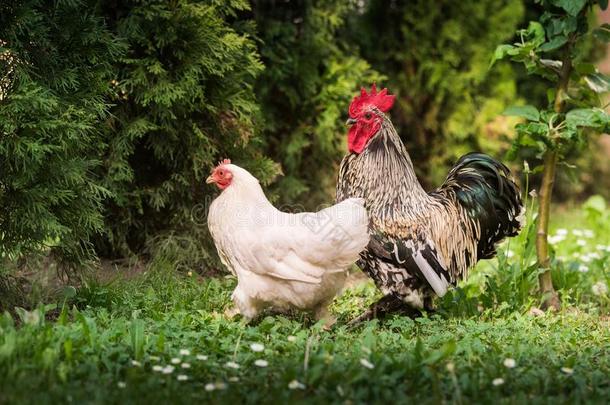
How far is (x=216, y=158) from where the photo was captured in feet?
21.1

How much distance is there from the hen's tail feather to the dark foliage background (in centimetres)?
179

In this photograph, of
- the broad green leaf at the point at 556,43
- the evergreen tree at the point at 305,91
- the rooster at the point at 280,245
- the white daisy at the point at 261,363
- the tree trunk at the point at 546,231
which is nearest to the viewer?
the white daisy at the point at 261,363

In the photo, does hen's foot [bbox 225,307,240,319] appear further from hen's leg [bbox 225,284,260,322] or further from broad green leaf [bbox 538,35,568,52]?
broad green leaf [bbox 538,35,568,52]

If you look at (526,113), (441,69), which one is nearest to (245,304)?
(526,113)

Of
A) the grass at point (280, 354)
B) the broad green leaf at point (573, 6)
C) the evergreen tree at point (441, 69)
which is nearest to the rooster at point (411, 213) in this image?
the grass at point (280, 354)

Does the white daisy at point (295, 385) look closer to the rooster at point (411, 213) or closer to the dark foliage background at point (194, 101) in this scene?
the rooster at point (411, 213)

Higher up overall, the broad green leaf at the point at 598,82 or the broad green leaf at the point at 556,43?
the broad green leaf at the point at 556,43

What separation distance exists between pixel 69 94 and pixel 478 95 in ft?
19.8

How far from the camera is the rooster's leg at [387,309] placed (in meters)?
5.32

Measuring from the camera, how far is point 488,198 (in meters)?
5.29

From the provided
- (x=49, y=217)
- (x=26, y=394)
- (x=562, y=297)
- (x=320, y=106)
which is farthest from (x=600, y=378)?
(x=320, y=106)

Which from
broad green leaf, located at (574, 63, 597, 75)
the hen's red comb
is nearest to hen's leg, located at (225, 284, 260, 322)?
the hen's red comb

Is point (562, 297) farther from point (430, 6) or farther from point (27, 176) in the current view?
point (430, 6)

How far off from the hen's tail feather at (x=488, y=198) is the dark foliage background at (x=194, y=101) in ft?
5.86
